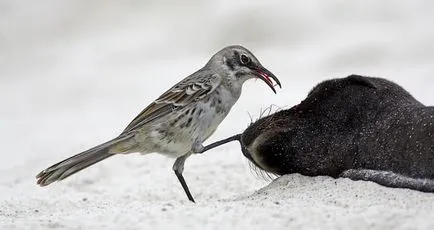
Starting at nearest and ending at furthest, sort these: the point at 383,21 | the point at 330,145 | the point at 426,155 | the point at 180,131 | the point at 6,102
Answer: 1. the point at 426,155
2. the point at 330,145
3. the point at 180,131
4. the point at 6,102
5. the point at 383,21

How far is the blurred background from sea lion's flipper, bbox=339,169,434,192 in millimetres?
4751

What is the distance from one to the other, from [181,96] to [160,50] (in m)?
6.01

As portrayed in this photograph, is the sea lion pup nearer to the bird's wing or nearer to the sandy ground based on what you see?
the bird's wing

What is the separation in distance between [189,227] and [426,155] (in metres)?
1.24

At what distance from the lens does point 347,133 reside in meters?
5.65

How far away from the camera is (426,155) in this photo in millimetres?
5094

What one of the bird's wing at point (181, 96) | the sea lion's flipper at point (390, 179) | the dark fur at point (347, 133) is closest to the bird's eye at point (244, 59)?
the bird's wing at point (181, 96)

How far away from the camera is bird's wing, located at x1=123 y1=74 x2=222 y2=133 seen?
6492mm


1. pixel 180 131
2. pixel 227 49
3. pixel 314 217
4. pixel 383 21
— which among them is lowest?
pixel 314 217

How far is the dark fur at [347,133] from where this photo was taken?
5.31 m

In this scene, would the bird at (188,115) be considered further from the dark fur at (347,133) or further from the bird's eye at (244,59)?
the dark fur at (347,133)

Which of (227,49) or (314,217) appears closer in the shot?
(314,217)

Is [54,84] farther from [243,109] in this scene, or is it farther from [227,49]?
[227,49]

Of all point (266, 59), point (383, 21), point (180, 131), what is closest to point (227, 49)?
point (180, 131)
